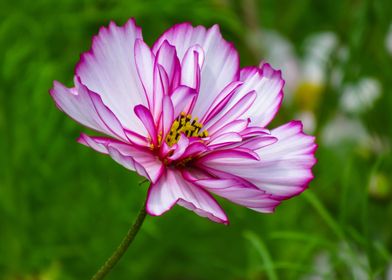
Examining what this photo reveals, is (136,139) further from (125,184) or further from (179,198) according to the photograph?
(125,184)

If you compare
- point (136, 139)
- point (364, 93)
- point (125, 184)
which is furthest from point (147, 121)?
point (364, 93)

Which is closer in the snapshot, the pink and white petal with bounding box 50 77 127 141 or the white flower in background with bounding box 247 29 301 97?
the pink and white petal with bounding box 50 77 127 141

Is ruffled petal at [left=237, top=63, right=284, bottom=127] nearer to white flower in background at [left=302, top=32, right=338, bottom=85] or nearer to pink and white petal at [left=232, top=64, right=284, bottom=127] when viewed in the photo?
pink and white petal at [left=232, top=64, right=284, bottom=127]

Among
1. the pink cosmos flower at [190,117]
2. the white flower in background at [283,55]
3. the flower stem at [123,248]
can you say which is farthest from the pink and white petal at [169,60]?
the white flower in background at [283,55]

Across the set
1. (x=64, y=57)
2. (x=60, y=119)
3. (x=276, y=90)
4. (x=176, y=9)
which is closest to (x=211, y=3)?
(x=176, y=9)

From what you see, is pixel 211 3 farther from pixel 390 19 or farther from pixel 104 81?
pixel 104 81

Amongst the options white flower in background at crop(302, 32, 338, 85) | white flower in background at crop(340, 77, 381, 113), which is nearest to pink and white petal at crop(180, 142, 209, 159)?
white flower in background at crop(340, 77, 381, 113)

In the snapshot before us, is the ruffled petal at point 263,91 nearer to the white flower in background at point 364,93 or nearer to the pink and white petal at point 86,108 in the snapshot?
the pink and white petal at point 86,108
